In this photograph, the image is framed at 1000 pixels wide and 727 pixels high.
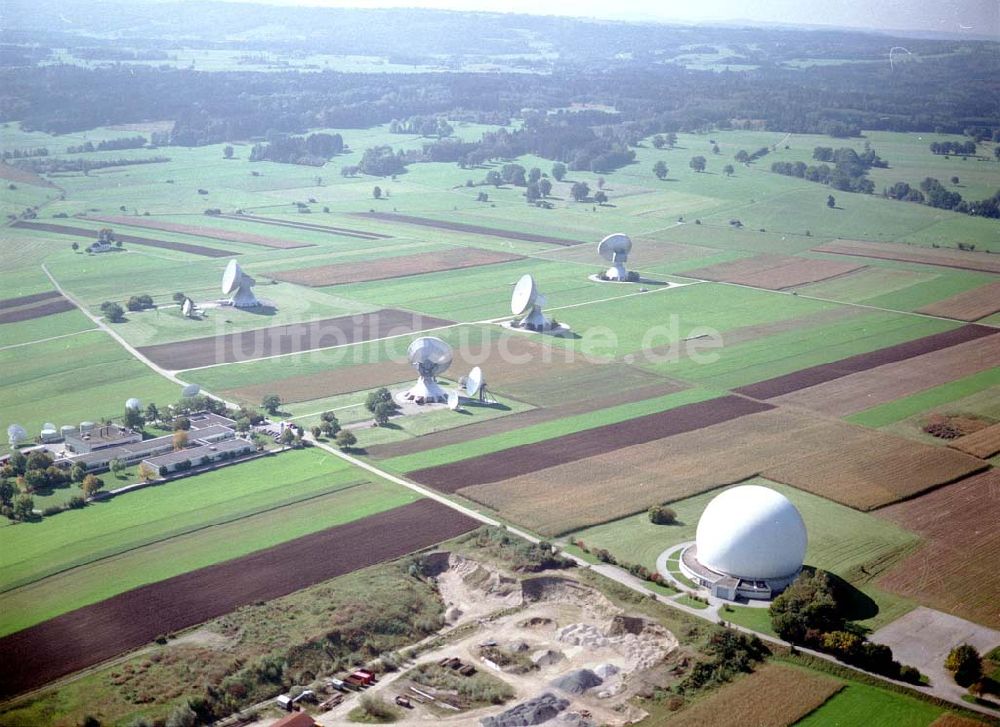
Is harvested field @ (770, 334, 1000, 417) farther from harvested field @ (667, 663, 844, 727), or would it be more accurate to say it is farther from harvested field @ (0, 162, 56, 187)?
harvested field @ (0, 162, 56, 187)

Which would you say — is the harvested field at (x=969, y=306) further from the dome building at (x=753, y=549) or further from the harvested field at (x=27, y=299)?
the harvested field at (x=27, y=299)

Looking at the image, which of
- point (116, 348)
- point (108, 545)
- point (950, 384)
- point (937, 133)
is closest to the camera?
point (108, 545)

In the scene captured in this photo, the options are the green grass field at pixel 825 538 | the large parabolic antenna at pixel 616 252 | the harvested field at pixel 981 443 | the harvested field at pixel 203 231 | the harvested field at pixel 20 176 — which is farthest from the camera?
the harvested field at pixel 203 231

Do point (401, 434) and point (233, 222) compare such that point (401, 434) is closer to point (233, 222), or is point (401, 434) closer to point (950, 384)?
point (950, 384)

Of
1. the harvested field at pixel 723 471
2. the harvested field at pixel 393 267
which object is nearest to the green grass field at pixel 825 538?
the harvested field at pixel 723 471

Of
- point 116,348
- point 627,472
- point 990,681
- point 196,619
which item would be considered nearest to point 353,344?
point 116,348

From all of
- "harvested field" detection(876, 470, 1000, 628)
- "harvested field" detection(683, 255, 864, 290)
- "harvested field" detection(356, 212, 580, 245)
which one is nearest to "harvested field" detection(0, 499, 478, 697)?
"harvested field" detection(876, 470, 1000, 628)
